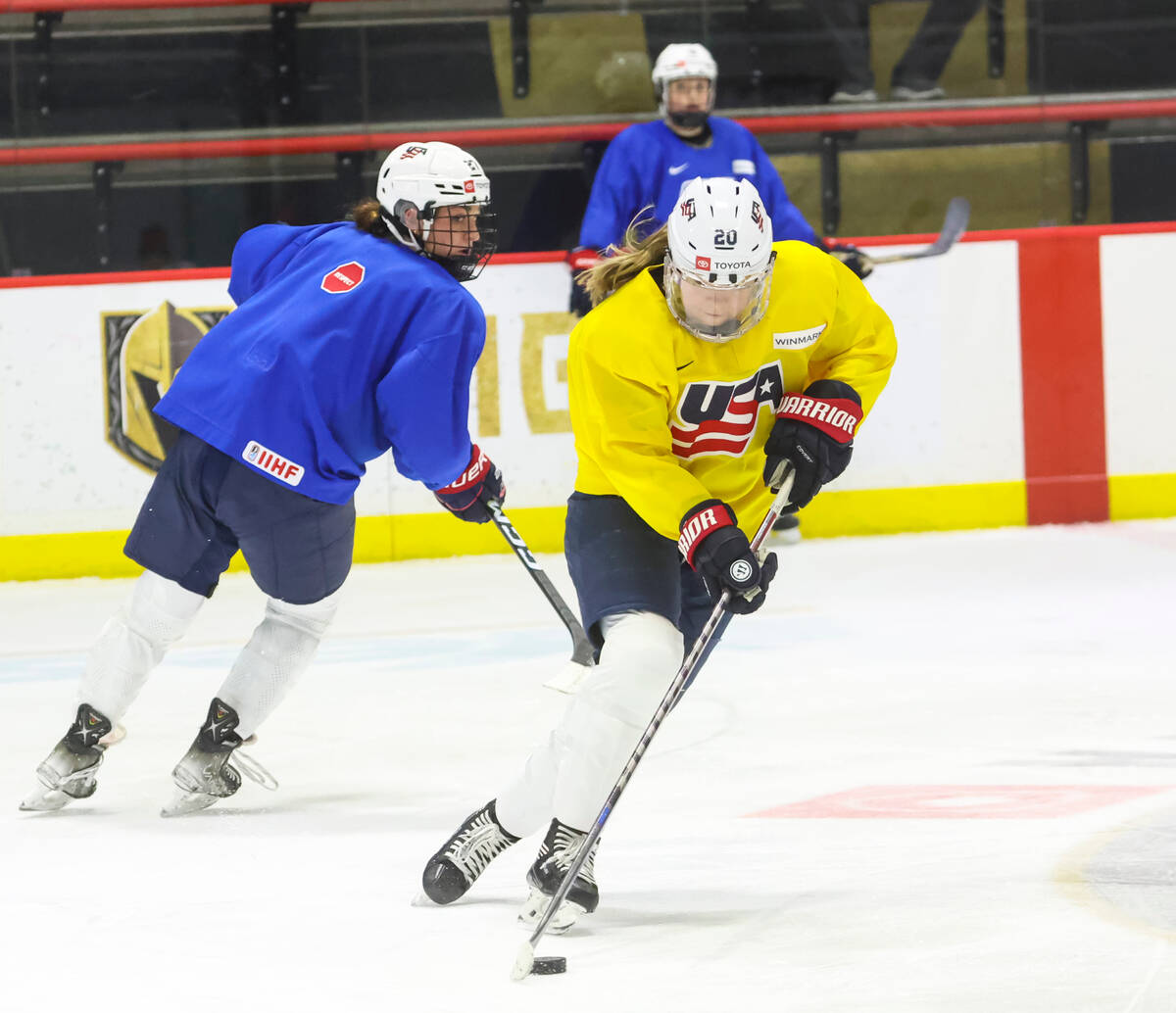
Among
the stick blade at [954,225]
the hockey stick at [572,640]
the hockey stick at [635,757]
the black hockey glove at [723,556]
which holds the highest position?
the stick blade at [954,225]

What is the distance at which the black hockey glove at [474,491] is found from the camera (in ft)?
9.77

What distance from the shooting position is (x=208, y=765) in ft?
9.61

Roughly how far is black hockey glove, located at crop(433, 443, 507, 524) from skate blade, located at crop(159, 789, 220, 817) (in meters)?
0.63

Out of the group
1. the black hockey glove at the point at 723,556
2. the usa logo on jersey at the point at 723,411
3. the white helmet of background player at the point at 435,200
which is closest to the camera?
the black hockey glove at the point at 723,556

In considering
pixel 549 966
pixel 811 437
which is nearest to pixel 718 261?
pixel 811 437

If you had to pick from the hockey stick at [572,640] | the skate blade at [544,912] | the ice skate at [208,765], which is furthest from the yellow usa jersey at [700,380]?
the hockey stick at [572,640]

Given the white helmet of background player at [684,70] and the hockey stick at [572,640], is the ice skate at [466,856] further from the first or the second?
the white helmet of background player at [684,70]

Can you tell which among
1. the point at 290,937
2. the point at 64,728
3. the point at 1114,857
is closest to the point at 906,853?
the point at 1114,857

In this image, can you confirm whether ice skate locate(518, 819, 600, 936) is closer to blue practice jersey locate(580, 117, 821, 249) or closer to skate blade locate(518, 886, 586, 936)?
skate blade locate(518, 886, 586, 936)

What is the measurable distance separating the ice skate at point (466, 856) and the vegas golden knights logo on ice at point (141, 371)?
312cm

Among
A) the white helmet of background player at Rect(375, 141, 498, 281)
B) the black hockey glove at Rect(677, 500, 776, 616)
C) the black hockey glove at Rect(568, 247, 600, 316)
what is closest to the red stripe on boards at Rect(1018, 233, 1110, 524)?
the black hockey glove at Rect(568, 247, 600, 316)

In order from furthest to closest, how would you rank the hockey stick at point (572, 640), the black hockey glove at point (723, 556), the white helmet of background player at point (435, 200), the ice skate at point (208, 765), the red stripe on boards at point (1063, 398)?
the red stripe on boards at point (1063, 398) < the hockey stick at point (572, 640) < the ice skate at point (208, 765) < the white helmet of background player at point (435, 200) < the black hockey glove at point (723, 556)

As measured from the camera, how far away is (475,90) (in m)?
5.83

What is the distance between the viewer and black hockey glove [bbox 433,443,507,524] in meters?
2.98
